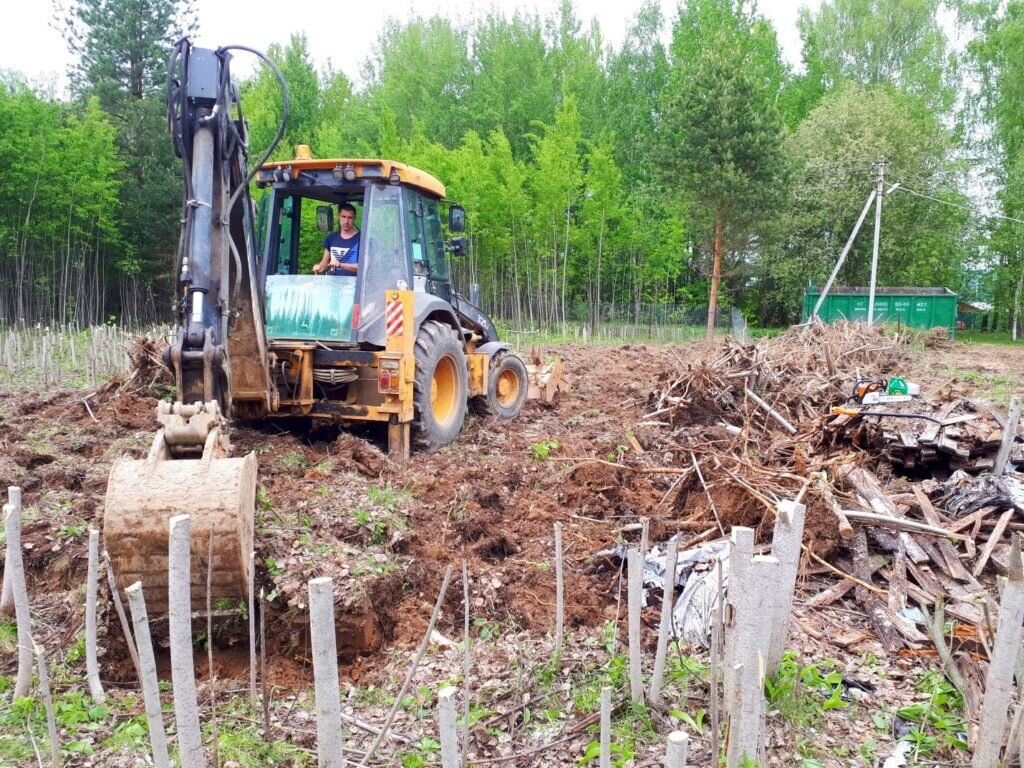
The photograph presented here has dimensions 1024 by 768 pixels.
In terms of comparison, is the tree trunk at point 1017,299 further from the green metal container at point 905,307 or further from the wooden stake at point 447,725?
the wooden stake at point 447,725

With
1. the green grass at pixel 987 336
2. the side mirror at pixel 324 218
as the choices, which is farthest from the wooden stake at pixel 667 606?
the green grass at pixel 987 336

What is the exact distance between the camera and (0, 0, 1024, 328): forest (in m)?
21.5

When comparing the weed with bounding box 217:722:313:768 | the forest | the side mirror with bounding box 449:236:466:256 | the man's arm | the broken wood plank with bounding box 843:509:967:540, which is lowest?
the weed with bounding box 217:722:313:768

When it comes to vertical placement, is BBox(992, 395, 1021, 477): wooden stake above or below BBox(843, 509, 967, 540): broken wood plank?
above

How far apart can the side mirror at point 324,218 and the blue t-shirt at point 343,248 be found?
40cm

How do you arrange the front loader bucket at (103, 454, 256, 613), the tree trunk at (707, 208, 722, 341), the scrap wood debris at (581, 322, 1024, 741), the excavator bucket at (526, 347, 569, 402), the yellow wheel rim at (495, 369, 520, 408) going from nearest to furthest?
the front loader bucket at (103, 454, 256, 613)
the scrap wood debris at (581, 322, 1024, 741)
the yellow wheel rim at (495, 369, 520, 408)
the excavator bucket at (526, 347, 569, 402)
the tree trunk at (707, 208, 722, 341)

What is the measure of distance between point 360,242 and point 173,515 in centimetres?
350

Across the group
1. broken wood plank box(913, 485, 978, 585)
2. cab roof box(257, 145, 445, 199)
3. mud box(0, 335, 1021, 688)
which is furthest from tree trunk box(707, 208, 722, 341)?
broken wood plank box(913, 485, 978, 585)

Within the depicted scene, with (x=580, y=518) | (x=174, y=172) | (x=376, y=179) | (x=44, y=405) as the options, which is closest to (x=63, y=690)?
(x=580, y=518)

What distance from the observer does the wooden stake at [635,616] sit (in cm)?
246

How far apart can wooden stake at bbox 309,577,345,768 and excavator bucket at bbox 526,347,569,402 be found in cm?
701

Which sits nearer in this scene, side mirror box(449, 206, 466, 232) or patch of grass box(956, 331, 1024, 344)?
side mirror box(449, 206, 466, 232)

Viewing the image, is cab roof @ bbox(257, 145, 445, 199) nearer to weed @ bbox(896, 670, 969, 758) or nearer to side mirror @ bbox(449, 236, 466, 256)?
side mirror @ bbox(449, 236, 466, 256)

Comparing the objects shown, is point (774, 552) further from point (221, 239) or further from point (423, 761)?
point (221, 239)
